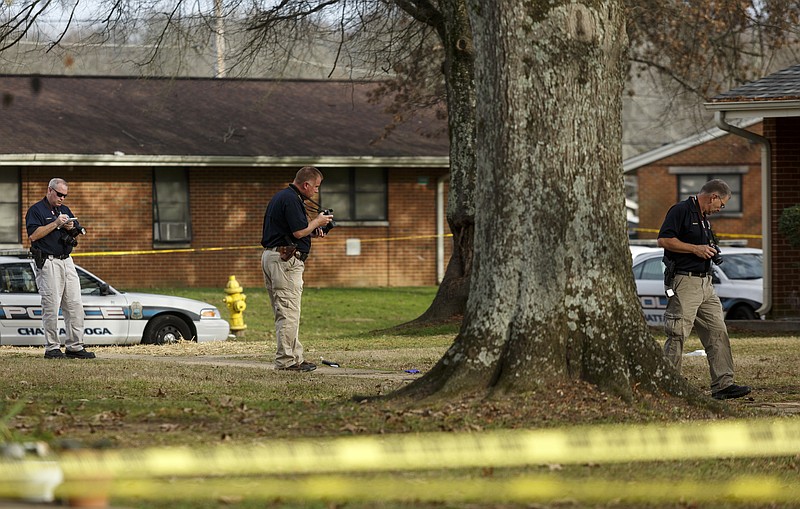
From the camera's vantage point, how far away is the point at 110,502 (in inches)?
211

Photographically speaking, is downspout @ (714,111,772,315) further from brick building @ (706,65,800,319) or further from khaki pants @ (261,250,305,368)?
khaki pants @ (261,250,305,368)

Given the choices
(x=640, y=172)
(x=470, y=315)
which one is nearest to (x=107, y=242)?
(x=640, y=172)

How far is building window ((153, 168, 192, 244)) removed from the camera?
26938 millimetres

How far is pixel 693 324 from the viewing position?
10.2m

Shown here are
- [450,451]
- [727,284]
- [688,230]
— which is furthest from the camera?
[727,284]

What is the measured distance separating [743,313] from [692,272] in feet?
31.9

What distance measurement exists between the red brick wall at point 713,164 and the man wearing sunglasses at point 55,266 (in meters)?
23.8

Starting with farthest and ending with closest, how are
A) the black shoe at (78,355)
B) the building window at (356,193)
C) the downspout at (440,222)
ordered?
1. the downspout at (440,222)
2. the building window at (356,193)
3. the black shoe at (78,355)

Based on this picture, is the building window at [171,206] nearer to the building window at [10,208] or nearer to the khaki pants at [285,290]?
the building window at [10,208]

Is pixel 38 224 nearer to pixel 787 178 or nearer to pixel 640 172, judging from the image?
pixel 787 178

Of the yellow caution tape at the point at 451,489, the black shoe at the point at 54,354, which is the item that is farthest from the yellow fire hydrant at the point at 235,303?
the yellow caution tape at the point at 451,489

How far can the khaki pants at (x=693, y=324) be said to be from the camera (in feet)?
32.8

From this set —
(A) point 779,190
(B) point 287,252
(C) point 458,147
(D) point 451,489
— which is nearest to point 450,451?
(D) point 451,489

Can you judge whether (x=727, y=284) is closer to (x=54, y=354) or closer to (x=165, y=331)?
(x=165, y=331)
